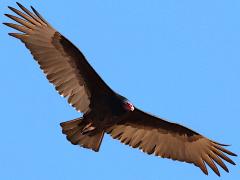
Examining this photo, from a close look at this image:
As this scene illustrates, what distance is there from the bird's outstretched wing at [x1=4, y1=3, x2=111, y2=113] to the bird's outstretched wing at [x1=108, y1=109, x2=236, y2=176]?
91 centimetres

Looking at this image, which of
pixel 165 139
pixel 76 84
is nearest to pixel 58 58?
pixel 76 84

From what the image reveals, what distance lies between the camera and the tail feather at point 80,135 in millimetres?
14500

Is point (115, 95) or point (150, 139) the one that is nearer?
point (115, 95)

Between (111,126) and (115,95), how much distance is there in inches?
29.7

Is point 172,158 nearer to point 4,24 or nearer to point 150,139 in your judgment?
point 150,139

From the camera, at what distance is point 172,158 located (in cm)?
1517

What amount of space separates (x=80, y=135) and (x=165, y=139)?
5.00ft

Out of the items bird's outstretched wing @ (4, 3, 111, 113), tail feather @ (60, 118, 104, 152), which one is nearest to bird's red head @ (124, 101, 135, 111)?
bird's outstretched wing @ (4, 3, 111, 113)

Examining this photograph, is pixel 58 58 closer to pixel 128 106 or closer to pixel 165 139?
pixel 128 106

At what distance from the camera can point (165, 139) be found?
1534cm

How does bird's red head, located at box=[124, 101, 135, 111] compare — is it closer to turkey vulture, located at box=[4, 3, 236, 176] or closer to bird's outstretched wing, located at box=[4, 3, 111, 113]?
turkey vulture, located at box=[4, 3, 236, 176]

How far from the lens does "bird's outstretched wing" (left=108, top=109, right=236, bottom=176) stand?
15133 millimetres

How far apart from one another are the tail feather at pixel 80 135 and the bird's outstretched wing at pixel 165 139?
0.41 metres

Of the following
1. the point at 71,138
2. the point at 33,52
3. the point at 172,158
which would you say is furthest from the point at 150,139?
the point at 33,52
